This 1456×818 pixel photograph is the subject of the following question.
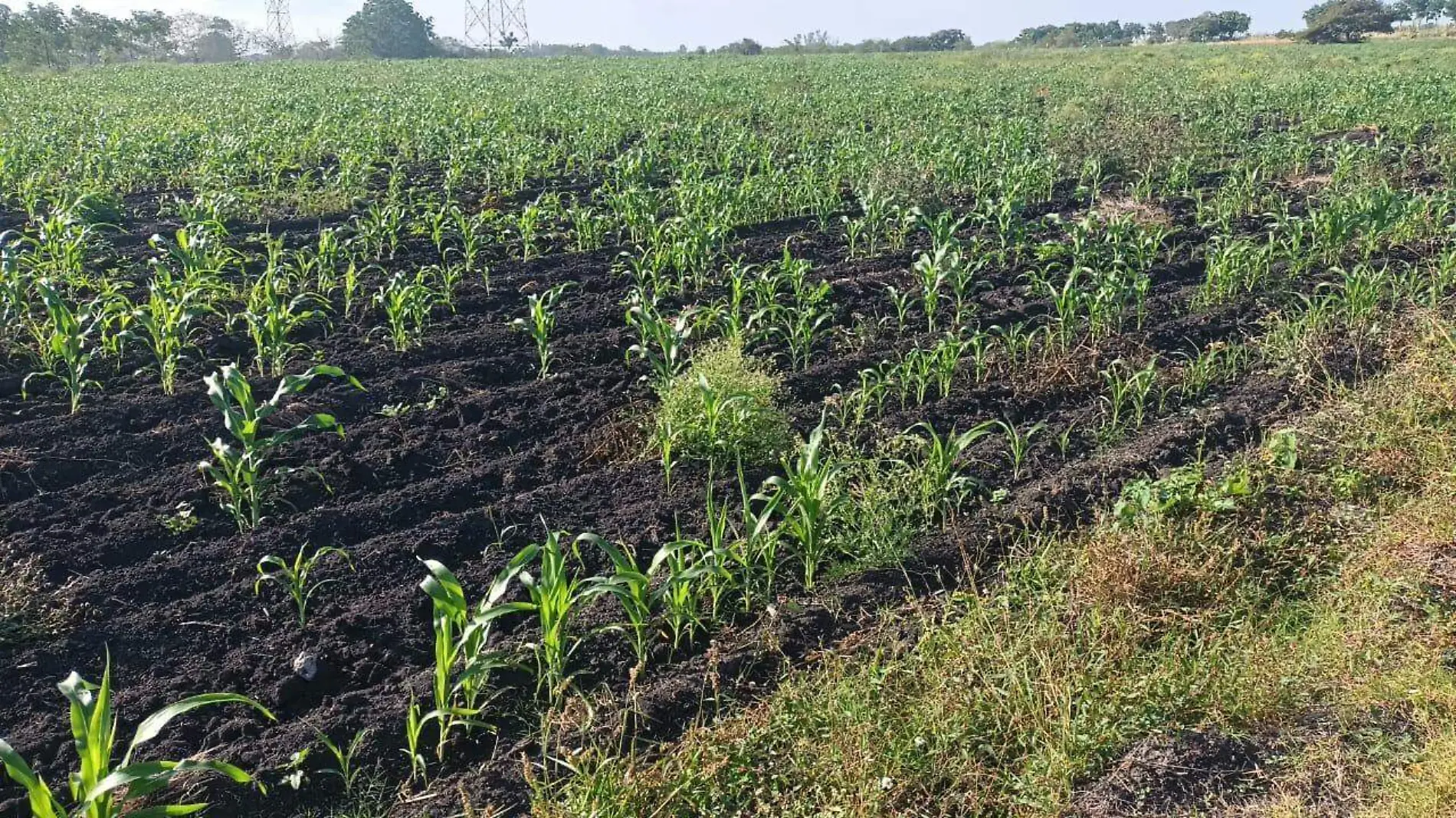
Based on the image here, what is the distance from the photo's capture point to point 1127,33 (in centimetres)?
7662

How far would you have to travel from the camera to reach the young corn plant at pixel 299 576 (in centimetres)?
357

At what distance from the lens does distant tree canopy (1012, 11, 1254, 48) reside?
6331 cm

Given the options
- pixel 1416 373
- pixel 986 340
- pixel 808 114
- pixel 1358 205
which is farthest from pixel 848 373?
pixel 808 114

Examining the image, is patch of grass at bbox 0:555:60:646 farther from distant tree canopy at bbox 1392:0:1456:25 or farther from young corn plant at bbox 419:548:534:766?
distant tree canopy at bbox 1392:0:1456:25

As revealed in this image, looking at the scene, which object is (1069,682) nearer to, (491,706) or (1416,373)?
(491,706)

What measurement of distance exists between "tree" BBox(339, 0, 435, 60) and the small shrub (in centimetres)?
7777

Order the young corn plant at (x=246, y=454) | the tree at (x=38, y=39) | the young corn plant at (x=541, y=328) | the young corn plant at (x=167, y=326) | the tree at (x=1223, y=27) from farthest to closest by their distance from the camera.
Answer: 1. the tree at (x=1223, y=27)
2. the tree at (x=38, y=39)
3. the young corn plant at (x=541, y=328)
4. the young corn plant at (x=167, y=326)
5. the young corn plant at (x=246, y=454)

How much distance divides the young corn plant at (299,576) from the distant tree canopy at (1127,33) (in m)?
60.9

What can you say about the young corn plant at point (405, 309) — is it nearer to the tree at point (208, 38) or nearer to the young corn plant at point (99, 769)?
the young corn plant at point (99, 769)

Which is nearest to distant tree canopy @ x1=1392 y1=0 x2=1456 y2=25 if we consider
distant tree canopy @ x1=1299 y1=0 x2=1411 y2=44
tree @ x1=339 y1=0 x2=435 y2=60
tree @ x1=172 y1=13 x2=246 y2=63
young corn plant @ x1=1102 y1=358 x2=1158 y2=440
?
distant tree canopy @ x1=1299 y1=0 x2=1411 y2=44

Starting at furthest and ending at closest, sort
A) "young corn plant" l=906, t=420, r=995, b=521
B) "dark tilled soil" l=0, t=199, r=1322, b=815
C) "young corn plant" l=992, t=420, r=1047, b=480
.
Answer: "young corn plant" l=992, t=420, r=1047, b=480, "young corn plant" l=906, t=420, r=995, b=521, "dark tilled soil" l=0, t=199, r=1322, b=815

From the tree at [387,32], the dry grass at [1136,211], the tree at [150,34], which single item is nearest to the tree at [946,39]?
the tree at [387,32]

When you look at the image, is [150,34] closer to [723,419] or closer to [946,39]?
[946,39]

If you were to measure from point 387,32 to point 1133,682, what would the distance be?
3305 inches
